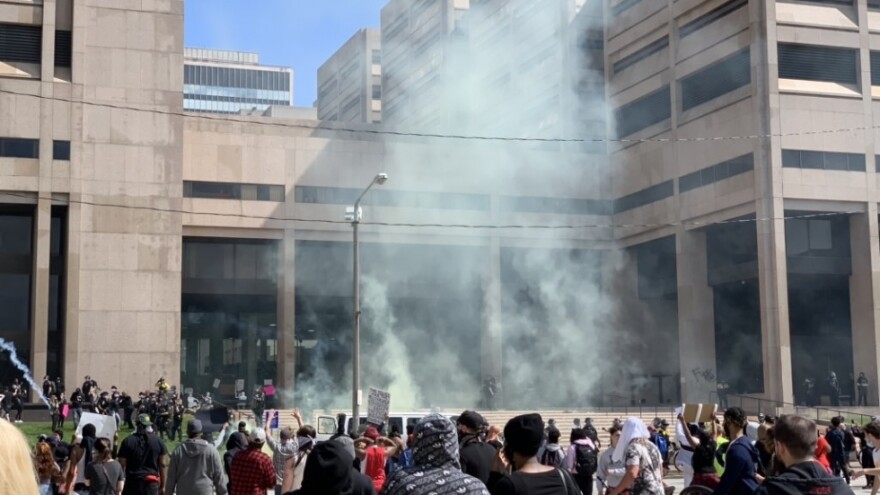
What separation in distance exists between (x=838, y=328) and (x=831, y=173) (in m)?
7.37

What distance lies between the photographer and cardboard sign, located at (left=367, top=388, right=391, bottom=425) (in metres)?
22.6

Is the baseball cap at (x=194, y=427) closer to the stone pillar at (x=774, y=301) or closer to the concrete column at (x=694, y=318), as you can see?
the stone pillar at (x=774, y=301)

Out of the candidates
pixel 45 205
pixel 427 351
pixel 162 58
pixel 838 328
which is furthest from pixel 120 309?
pixel 838 328

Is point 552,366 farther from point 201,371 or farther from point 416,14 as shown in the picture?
point 416,14

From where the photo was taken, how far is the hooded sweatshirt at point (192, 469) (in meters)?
10.6

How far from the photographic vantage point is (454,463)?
473 cm

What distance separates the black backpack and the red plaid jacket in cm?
326

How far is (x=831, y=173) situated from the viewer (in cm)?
4353

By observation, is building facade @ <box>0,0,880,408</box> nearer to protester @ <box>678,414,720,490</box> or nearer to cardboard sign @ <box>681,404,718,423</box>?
cardboard sign @ <box>681,404,718,423</box>

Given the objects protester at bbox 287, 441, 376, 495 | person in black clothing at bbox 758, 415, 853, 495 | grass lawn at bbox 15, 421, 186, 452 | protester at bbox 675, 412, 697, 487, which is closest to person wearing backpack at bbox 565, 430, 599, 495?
protester at bbox 675, 412, 697, 487

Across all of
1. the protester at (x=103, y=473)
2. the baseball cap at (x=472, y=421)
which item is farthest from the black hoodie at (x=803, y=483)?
the protester at (x=103, y=473)

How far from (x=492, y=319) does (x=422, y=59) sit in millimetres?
21593

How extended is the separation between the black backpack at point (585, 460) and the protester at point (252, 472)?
3242mm

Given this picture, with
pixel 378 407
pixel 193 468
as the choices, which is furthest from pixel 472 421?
pixel 378 407
